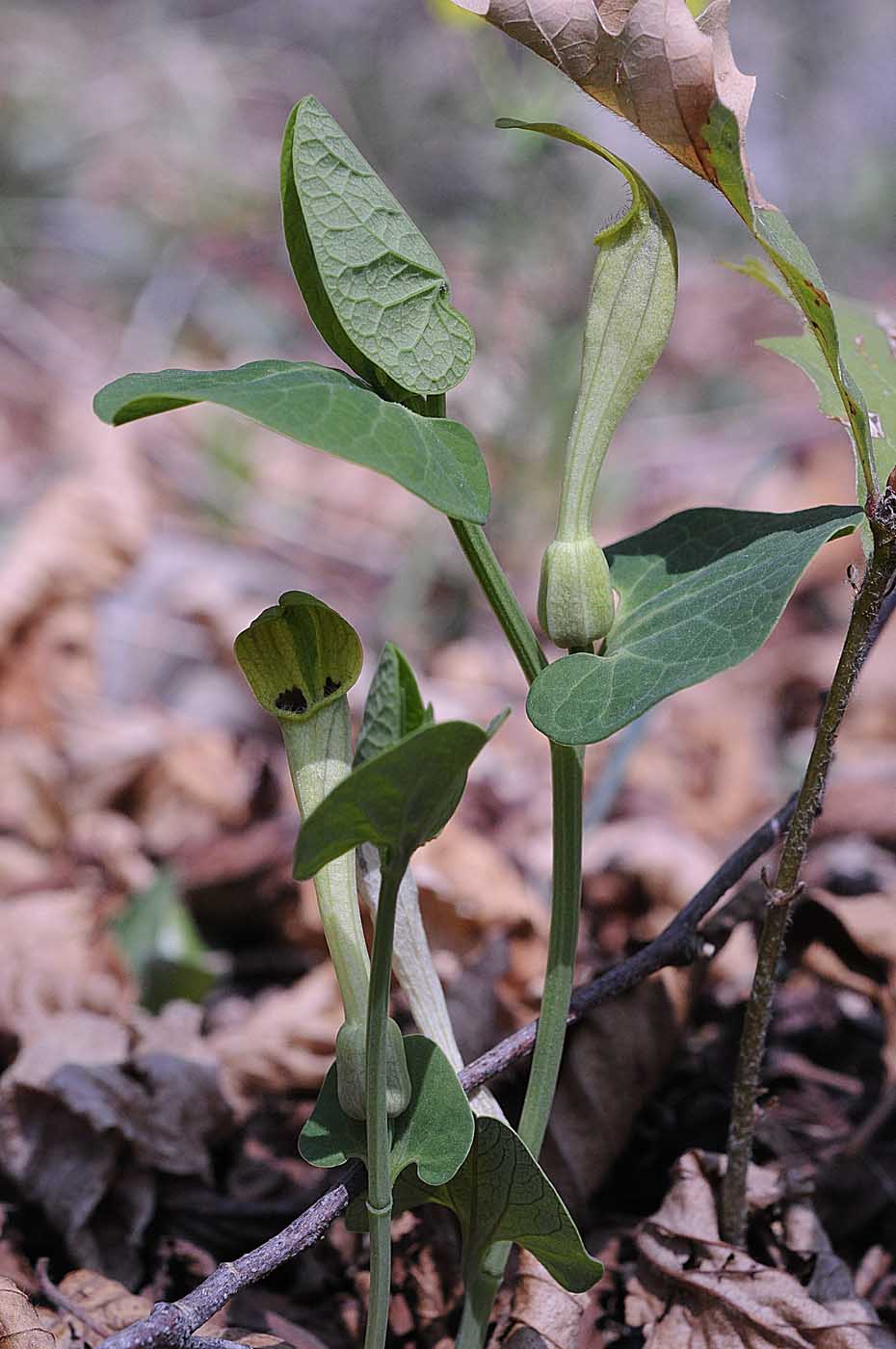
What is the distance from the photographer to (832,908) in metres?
1.29

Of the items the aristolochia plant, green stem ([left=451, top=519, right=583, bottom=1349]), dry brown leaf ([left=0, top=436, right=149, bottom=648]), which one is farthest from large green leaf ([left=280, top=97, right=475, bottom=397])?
dry brown leaf ([left=0, top=436, right=149, bottom=648])

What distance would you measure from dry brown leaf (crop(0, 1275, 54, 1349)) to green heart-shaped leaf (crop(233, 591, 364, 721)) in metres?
0.49

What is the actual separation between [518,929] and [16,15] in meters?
7.44

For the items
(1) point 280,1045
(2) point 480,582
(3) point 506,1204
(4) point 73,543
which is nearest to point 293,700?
(2) point 480,582

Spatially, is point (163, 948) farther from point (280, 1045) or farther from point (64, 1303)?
point (64, 1303)

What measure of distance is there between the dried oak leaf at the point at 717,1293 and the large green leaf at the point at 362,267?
73 centimetres

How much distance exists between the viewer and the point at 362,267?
0.66 meters

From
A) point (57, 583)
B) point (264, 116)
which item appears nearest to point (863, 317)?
point (57, 583)

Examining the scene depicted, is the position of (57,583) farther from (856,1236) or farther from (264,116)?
(264,116)

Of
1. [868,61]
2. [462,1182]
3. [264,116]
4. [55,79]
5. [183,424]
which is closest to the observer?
[462,1182]

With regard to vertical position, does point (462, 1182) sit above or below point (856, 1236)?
above

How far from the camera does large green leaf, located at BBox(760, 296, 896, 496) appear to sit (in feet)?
2.48

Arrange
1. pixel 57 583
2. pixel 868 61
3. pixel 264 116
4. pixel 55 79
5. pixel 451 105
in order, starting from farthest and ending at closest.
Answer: pixel 264 116 → pixel 868 61 → pixel 55 79 → pixel 451 105 → pixel 57 583

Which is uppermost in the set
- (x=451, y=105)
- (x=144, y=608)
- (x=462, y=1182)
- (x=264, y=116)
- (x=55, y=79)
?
(x=264, y=116)
